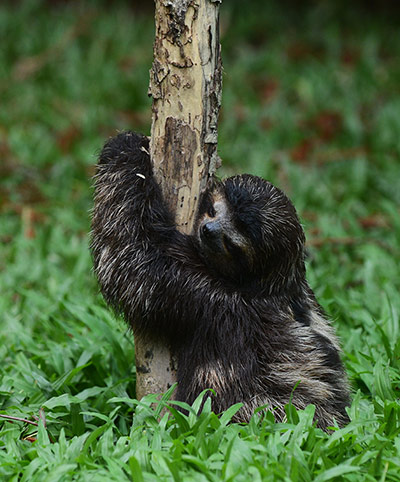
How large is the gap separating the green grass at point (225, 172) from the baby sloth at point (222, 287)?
212 mm

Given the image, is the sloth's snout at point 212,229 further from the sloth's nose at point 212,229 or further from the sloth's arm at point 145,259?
the sloth's arm at point 145,259

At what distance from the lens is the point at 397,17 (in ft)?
43.8

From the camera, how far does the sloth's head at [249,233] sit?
3.55 m

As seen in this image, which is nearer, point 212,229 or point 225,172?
point 212,229

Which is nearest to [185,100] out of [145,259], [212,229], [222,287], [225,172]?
[212,229]

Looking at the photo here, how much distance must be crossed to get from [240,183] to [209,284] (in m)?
0.51

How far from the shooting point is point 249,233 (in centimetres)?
354

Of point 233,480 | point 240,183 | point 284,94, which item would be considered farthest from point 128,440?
point 284,94

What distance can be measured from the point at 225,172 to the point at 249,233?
499cm

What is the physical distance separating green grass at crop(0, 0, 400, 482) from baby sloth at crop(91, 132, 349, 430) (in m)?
0.21

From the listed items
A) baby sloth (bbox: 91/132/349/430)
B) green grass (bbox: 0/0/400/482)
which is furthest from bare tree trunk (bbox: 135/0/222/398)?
green grass (bbox: 0/0/400/482)

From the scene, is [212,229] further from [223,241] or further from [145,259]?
[145,259]

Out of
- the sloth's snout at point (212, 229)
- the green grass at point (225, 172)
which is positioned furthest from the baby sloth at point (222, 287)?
the green grass at point (225, 172)

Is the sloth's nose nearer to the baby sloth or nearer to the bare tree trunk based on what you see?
the baby sloth
